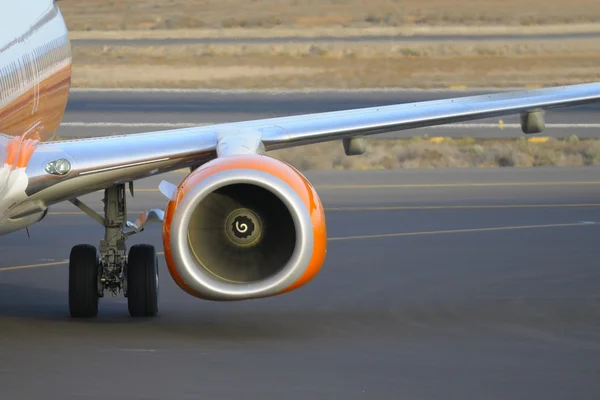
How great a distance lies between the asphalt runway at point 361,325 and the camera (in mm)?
11008

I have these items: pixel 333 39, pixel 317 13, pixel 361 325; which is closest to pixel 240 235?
pixel 361 325

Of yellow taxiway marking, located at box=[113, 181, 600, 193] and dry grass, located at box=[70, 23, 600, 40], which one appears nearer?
yellow taxiway marking, located at box=[113, 181, 600, 193]

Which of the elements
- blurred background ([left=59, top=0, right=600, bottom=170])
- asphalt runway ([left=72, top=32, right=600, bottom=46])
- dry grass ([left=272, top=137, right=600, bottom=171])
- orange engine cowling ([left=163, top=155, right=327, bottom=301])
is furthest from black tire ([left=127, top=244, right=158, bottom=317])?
asphalt runway ([left=72, top=32, right=600, bottom=46])

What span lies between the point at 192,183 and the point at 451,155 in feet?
70.7

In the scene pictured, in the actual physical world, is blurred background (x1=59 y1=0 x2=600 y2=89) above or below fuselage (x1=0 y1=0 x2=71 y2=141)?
above

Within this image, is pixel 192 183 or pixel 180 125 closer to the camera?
pixel 192 183

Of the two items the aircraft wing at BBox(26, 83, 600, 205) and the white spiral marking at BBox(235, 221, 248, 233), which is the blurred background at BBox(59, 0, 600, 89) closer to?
the aircraft wing at BBox(26, 83, 600, 205)

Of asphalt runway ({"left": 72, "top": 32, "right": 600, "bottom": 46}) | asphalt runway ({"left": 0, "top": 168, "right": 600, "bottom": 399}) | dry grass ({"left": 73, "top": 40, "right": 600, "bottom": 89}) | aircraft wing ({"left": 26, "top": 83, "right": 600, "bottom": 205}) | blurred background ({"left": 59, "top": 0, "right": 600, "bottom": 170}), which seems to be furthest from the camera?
asphalt runway ({"left": 72, "top": 32, "right": 600, "bottom": 46})

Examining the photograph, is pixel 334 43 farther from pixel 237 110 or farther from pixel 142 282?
pixel 142 282

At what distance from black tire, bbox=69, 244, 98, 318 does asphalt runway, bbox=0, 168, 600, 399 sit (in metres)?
0.27

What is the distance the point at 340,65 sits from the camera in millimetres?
63500

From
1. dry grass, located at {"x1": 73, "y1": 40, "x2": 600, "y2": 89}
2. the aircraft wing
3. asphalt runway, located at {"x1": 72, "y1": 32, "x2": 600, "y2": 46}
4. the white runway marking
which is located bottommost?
the aircraft wing

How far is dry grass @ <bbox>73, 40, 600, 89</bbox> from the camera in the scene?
2195 inches

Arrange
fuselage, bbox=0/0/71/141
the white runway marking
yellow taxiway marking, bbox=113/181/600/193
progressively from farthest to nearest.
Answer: the white runway marking < yellow taxiway marking, bbox=113/181/600/193 < fuselage, bbox=0/0/71/141
